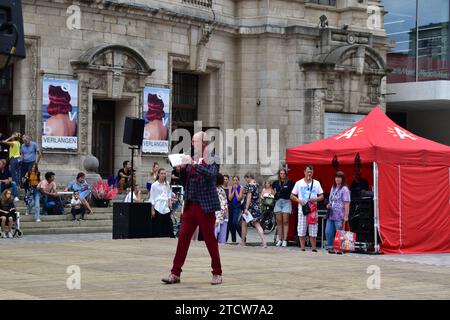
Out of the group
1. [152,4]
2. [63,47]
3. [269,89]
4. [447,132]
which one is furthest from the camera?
[447,132]

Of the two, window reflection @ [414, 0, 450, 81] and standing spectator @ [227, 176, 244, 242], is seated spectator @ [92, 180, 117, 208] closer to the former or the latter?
standing spectator @ [227, 176, 244, 242]

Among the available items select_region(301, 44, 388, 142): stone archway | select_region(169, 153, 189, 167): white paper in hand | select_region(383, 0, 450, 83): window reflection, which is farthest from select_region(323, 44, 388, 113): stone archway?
→ select_region(169, 153, 189, 167): white paper in hand

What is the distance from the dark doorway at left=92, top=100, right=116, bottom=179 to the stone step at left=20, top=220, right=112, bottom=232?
4788 mm

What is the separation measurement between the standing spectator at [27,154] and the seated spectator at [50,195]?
977mm

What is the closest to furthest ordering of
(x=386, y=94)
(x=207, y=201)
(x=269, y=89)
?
(x=207, y=201) < (x=269, y=89) < (x=386, y=94)

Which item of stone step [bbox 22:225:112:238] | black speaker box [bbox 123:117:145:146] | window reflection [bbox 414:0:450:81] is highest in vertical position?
window reflection [bbox 414:0:450:81]

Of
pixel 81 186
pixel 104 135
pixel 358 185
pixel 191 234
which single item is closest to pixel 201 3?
pixel 104 135

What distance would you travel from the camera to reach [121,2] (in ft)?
103

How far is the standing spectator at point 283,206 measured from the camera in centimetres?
2234

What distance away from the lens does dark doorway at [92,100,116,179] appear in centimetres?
3238

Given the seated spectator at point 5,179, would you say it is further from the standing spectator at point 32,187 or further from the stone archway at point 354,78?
the stone archway at point 354,78

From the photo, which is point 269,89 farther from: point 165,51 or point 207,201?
point 207,201
